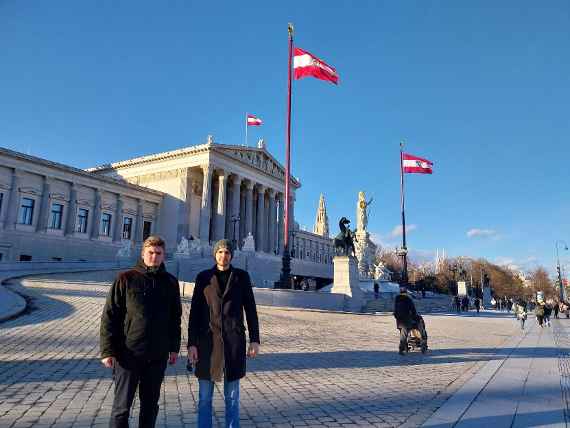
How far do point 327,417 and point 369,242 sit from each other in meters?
43.5

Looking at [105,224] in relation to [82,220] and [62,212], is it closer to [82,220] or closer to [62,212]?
[82,220]

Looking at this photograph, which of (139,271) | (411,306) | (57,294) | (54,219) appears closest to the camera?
(139,271)

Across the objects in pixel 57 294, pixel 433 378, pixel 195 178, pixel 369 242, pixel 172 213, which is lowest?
pixel 433 378

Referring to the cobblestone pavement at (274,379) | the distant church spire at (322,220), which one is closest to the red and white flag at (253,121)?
the cobblestone pavement at (274,379)

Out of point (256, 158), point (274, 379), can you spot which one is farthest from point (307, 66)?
point (256, 158)

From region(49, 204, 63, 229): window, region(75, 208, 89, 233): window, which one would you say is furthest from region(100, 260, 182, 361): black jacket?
region(75, 208, 89, 233): window

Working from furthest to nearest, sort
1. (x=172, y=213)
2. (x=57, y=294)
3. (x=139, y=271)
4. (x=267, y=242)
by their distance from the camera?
(x=267, y=242), (x=172, y=213), (x=57, y=294), (x=139, y=271)

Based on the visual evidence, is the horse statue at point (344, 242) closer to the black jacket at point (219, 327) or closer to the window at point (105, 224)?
the black jacket at point (219, 327)

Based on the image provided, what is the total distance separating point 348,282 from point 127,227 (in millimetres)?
36057

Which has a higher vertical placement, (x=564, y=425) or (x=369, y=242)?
(x=369, y=242)

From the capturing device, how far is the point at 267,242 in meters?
66.1

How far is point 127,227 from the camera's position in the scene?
5372 cm

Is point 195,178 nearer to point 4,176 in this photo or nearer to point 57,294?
point 4,176

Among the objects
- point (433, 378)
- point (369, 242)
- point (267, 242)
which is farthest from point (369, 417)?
point (267, 242)
